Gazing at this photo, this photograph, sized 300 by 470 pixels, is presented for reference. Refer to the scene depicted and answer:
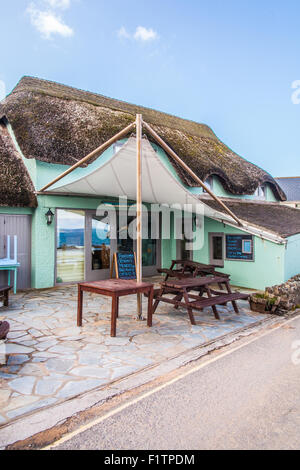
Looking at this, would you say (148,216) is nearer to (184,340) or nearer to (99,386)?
(184,340)

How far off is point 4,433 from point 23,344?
2269 mm

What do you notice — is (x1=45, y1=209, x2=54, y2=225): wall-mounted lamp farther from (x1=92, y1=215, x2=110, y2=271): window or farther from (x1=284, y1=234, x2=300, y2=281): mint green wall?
(x1=284, y1=234, x2=300, y2=281): mint green wall

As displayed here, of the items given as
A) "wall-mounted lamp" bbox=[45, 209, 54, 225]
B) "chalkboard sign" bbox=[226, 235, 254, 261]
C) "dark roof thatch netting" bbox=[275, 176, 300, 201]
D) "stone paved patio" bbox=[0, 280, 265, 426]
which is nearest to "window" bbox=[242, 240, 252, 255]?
"chalkboard sign" bbox=[226, 235, 254, 261]

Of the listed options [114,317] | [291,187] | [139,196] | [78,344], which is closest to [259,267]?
[139,196]

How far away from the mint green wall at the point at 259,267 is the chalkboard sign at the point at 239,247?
13cm

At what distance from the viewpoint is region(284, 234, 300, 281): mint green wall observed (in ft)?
30.7

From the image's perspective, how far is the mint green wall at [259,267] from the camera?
921 centimetres

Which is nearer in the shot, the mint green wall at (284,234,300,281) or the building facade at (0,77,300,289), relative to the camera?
the building facade at (0,77,300,289)

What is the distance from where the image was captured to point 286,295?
7.22 meters

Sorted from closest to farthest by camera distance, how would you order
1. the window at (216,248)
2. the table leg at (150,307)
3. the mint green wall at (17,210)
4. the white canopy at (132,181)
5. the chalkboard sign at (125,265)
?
the table leg at (150,307)
the white canopy at (132,181)
the mint green wall at (17,210)
the chalkboard sign at (125,265)
the window at (216,248)

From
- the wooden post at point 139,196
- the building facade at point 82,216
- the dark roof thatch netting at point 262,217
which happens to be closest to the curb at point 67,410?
the wooden post at point 139,196

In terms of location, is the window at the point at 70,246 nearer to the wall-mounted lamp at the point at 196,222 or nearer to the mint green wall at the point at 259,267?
the wall-mounted lamp at the point at 196,222

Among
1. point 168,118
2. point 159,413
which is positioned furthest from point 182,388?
point 168,118

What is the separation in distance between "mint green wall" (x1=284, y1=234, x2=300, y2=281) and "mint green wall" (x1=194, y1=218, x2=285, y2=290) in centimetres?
24
